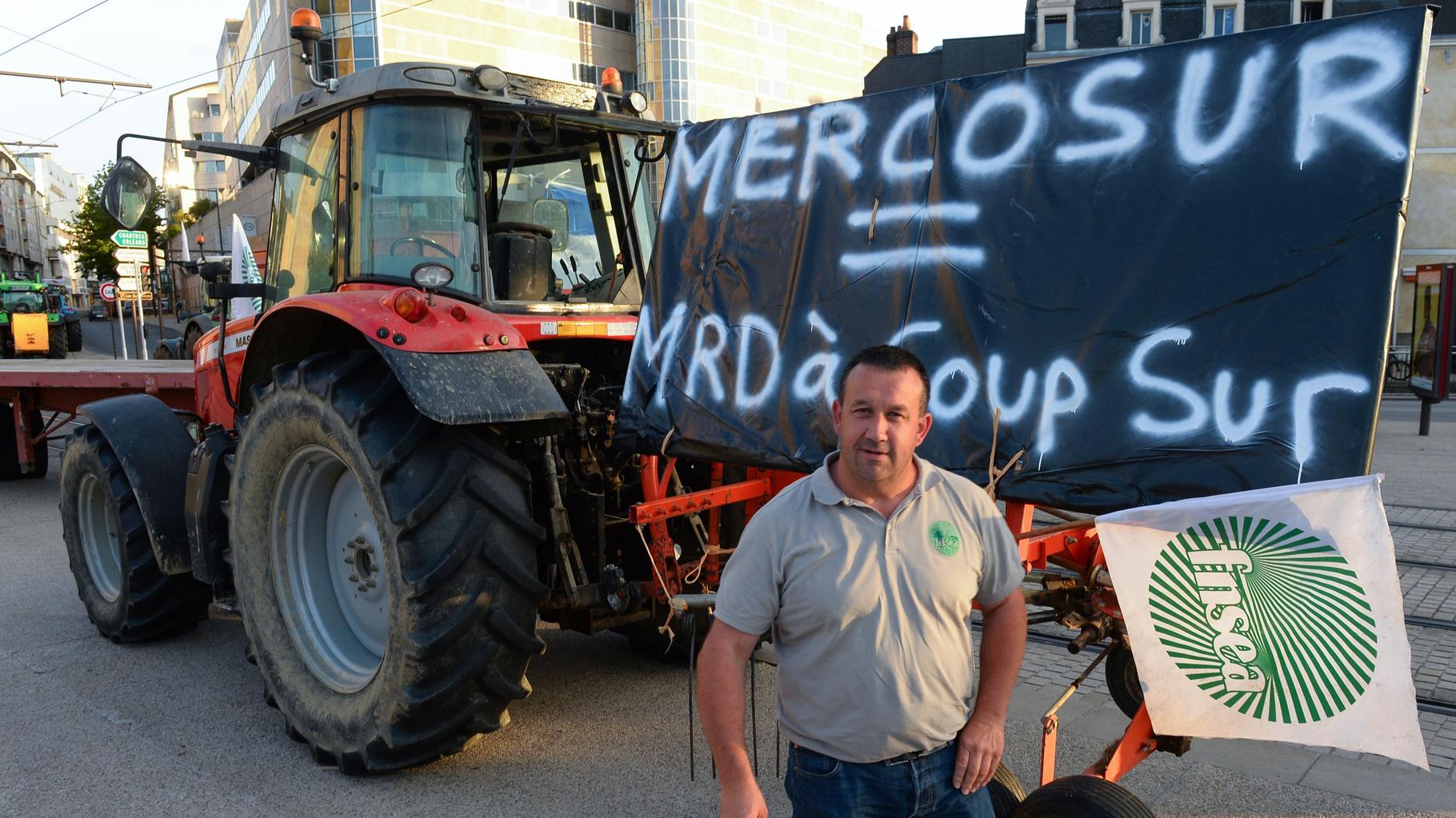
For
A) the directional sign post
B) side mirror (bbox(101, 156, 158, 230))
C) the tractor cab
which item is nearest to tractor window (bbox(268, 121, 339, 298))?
the tractor cab

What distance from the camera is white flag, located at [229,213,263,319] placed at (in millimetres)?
5563

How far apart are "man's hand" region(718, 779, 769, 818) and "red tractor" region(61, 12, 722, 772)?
1624 mm

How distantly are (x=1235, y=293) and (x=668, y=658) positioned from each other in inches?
127

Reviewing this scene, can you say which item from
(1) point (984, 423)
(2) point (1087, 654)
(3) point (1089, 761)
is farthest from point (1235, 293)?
(2) point (1087, 654)

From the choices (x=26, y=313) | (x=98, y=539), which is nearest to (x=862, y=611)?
(x=98, y=539)

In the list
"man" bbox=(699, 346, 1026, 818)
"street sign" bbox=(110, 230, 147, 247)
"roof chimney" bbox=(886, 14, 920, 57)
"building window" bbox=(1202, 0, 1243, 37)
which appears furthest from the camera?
"roof chimney" bbox=(886, 14, 920, 57)

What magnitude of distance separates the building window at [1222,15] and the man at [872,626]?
42379 mm

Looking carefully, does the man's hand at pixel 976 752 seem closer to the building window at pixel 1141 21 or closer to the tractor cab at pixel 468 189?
the tractor cab at pixel 468 189

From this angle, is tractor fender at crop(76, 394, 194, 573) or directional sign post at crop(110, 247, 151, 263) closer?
tractor fender at crop(76, 394, 194, 573)

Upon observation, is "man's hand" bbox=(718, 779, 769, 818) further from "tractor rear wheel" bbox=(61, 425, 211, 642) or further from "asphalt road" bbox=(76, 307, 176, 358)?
"asphalt road" bbox=(76, 307, 176, 358)

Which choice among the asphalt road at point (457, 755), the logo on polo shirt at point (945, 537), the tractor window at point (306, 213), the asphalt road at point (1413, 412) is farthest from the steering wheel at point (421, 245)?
the asphalt road at point (1413, 412)

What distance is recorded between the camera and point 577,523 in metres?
4.02

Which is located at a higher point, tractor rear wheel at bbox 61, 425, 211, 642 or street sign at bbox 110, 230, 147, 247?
street sign at bbox 110, 230, 147, 247

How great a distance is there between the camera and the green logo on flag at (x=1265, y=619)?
2426mm
